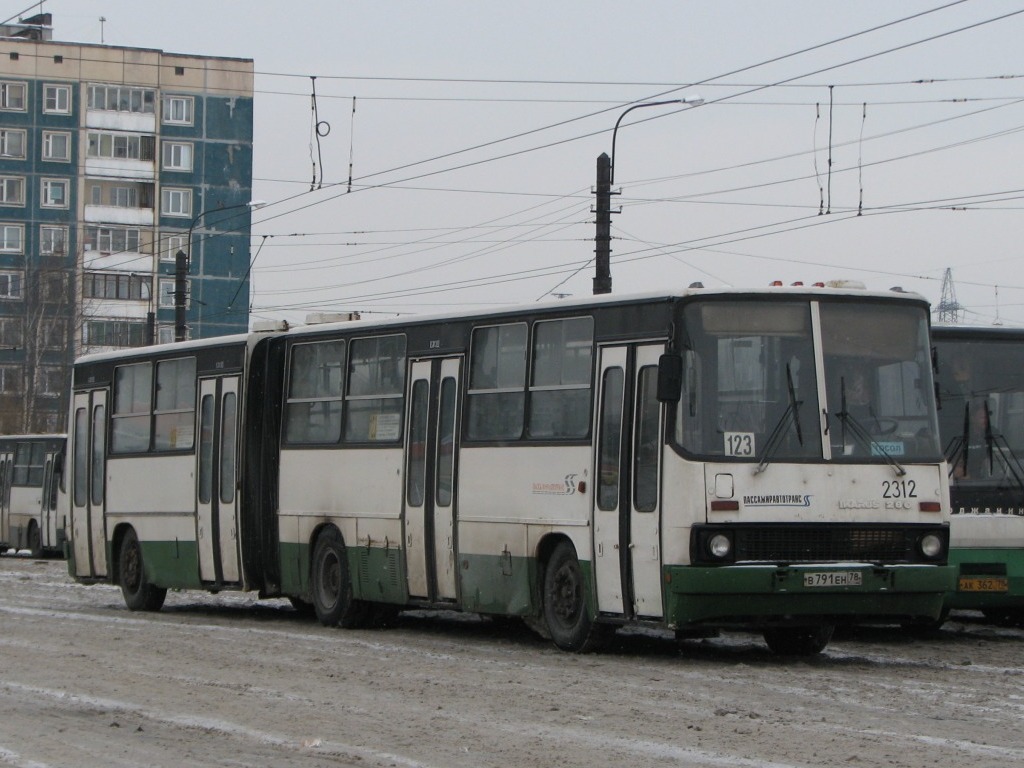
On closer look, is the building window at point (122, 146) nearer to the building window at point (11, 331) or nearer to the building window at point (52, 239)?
the building window at point (52, 239)

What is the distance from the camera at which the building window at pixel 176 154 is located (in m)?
86.1

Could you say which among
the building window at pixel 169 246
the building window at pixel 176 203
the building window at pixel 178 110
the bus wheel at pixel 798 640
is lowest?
the bus wheel at pixel 798 640

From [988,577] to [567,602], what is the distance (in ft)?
13.6

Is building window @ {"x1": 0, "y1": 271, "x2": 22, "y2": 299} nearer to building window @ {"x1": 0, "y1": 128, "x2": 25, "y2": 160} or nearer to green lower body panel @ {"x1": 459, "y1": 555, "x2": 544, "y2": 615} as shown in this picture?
building window @ {"x1": 0, "y1": 128, "x2": 25, "y2": 160}

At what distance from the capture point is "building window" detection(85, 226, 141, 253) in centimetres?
8531

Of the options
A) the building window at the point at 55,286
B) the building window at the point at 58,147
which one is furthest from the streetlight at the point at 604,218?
the building window at the point at 58,147

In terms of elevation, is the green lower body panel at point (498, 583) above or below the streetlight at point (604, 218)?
below

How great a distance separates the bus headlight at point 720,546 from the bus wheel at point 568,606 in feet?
4.97

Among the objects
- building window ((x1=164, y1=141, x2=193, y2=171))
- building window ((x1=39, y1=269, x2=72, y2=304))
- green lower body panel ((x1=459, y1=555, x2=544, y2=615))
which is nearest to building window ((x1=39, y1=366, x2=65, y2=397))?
building window ((x1=39, y1=269, x2=72, y2=304))

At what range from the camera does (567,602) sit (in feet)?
49.6

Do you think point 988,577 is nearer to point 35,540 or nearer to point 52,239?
point 35,540

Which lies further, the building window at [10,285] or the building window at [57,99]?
the building window at [57,99]

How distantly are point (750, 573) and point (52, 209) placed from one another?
7564 centimetres

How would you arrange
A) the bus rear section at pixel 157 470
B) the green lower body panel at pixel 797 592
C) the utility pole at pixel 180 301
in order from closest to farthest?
the green lower body panel at pixel 797 592 < the bus rear section at pixel 157 470 < the utility pole at pixel 180 301
